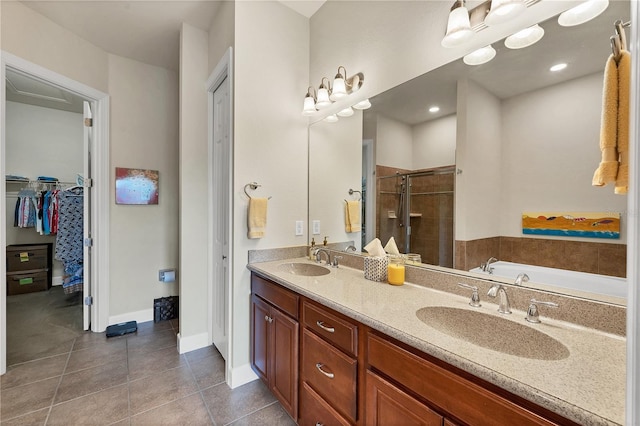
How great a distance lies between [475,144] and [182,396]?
2.46m

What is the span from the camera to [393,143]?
1765 mm

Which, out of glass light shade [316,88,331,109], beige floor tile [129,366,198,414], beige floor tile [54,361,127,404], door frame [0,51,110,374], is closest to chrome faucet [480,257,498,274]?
glass light shade [316,88,331,109]

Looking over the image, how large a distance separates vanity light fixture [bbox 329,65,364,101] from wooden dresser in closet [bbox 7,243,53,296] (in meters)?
4.97

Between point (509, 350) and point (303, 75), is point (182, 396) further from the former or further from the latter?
point (303, 75)

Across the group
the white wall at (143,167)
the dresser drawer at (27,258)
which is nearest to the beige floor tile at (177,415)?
the white wall at (143,167)

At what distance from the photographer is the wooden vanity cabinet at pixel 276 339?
1.54 meters

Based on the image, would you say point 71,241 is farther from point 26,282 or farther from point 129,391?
point 129,391

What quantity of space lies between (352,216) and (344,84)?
972 mm

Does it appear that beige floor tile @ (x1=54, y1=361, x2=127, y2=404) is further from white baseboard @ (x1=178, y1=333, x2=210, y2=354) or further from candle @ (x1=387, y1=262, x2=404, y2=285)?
candle @ (x1=387, y1=262, x2=404, y2=285)

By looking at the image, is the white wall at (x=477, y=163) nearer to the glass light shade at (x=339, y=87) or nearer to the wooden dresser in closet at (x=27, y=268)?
the glass light shade at (x=339, y=87)

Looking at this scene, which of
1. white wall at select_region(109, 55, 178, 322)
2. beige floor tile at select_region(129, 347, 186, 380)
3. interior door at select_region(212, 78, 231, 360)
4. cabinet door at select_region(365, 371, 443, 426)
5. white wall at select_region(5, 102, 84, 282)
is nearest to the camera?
cabinet door at select_region(365, 371, 443, 426)

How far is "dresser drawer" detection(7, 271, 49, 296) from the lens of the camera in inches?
150

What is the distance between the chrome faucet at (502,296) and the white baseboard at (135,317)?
136 inches

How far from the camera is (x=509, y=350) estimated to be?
986mm
